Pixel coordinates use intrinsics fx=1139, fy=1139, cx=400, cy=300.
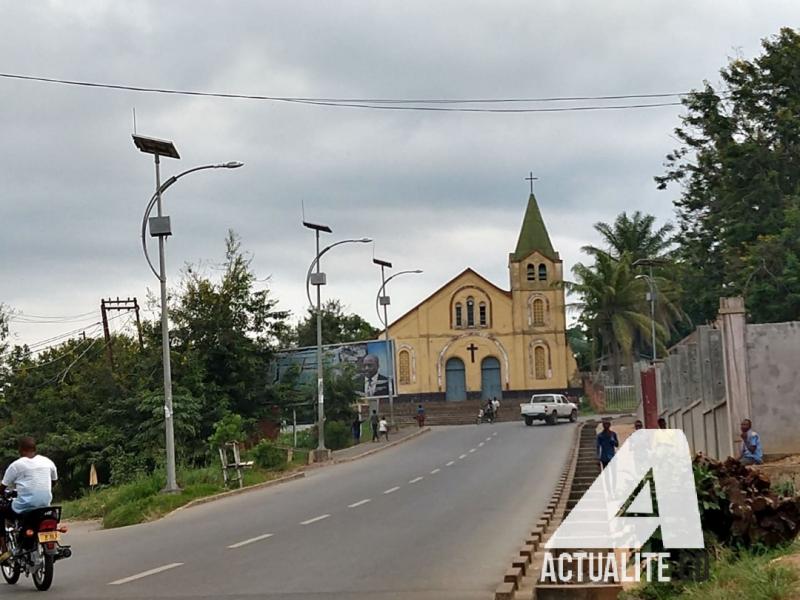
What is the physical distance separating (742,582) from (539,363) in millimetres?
70276

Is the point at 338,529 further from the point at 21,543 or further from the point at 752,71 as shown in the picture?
the point at 752,71

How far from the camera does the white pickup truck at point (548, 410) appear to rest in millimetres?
58344

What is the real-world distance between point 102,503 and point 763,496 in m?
21.5

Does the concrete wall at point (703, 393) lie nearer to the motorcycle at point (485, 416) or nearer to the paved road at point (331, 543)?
the paved road at point (331, 543)

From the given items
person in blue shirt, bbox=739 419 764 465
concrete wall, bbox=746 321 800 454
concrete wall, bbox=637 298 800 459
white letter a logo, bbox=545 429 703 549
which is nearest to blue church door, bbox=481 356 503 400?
concrete wall, bbox=637 298 800 459

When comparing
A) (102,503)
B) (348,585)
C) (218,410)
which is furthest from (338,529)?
(218,410)

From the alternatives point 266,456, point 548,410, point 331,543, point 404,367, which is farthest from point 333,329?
point 331,543

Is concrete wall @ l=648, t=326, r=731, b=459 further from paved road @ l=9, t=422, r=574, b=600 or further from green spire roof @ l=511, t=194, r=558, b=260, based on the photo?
green spire roof @ l=511, t=194, r=558, b=260

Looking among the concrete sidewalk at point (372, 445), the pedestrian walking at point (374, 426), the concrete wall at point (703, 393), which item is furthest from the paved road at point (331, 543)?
the pedestrian walking at point (374, 426)

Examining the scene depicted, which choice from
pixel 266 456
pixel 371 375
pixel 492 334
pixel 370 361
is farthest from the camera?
pixel 492 334

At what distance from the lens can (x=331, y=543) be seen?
15.8 metres

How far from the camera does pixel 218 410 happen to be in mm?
48438

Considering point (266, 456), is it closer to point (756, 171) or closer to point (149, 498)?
point (149, 498)

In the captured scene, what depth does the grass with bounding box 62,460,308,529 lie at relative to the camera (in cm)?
2320
